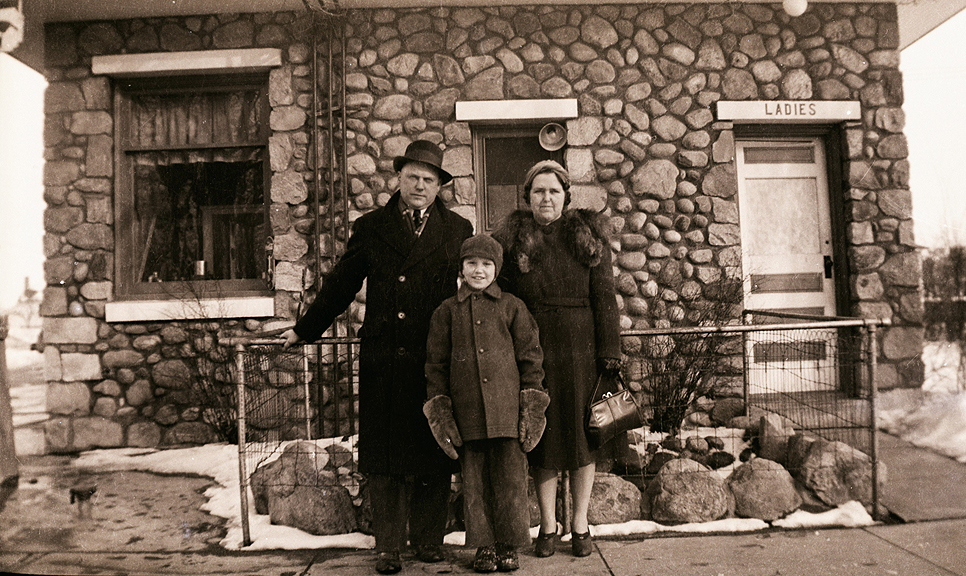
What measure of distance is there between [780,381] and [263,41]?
4874mm

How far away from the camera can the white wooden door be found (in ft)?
15.8

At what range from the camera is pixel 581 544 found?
2738 millimetres

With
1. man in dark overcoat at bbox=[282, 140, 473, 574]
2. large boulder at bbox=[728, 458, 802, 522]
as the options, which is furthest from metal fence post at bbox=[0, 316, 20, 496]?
large boulder at bbox=[728, 458, 802, 522]

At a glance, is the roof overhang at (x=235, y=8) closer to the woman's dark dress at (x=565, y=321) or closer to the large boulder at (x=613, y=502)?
the woman's dark dress at (x=565, y=321)

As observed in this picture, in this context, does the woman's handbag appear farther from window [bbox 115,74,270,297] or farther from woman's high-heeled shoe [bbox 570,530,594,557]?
window [bbox 115,74,270,297]

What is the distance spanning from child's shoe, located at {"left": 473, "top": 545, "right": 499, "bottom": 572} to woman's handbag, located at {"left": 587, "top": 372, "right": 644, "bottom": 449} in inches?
25.4

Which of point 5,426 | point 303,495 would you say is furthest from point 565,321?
point 5,426

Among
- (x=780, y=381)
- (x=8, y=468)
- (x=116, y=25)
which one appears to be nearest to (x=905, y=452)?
(x=780, y=381)

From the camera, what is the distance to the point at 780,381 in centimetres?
460

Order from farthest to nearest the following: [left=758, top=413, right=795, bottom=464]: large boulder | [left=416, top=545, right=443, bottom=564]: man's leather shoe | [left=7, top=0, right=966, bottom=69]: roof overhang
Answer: [left=7, top=0, right=966, bottom=69]: roof overhang, [left=758, top=413, right=795, bottom=464]: large boulder, [left=416, top=545, right=443, bottom=564]: man's leather shoe

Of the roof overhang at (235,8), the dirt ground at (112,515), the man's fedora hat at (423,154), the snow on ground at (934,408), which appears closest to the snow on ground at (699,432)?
the snow on ground at (934,408)

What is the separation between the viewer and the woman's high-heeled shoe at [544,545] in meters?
2.71

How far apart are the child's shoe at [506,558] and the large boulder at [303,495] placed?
0.94 metres

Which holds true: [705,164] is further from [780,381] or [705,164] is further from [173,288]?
[173,288]
